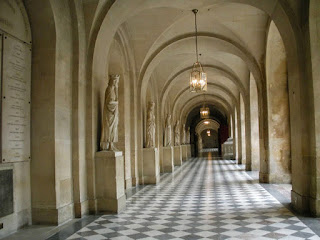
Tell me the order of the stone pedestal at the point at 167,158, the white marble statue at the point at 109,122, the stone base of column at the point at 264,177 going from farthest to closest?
the stone pedestal at the point at 167,158 < the stone base of column at the point at 264,177 < the white marble statue at the point at 109,122

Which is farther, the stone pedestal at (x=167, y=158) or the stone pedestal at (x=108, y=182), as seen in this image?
the stone pedestal at (x=167, y=158)

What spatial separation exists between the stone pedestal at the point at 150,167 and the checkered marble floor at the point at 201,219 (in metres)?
2.37

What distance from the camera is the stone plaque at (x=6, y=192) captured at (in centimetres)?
511

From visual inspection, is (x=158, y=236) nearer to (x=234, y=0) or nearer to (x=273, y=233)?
(x=273, y=233)

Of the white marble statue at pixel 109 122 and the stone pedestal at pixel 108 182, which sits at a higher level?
the white marble statue at pixel 109 122

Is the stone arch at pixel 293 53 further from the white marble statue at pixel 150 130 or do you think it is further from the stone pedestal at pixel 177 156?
the stone pedestal at pixel 177 156

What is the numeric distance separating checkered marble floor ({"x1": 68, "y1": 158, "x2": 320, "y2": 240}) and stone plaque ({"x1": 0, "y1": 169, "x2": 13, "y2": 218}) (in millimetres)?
1160

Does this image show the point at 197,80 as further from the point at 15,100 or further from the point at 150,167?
the point at 15,100

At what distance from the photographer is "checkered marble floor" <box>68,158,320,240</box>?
17.0ft

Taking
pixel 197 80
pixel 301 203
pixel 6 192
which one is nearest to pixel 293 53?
pixel 301 203

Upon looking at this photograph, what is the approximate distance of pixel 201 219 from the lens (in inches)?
246

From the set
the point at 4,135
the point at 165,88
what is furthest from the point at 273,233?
the point at 165,88

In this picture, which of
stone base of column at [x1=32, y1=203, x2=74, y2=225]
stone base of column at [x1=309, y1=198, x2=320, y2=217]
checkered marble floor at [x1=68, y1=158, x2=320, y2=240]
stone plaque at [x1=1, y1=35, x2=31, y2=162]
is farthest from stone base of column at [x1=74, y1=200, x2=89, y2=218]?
stone base of column at [x1=309, y1=198, x2=320, y2=217]

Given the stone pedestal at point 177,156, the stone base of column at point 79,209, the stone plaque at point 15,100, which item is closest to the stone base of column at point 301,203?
the stone base of column at point 79,209
